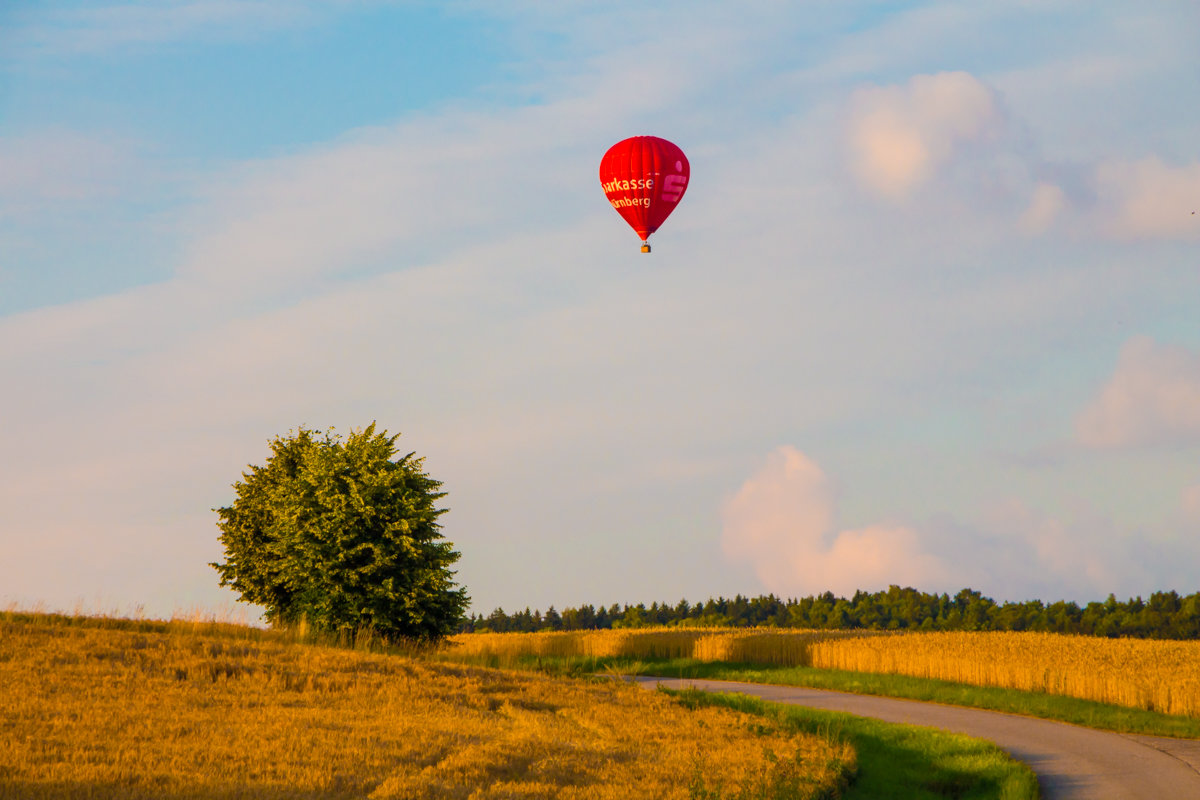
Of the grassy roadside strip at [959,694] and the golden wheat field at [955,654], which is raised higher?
the golden wheat field at [955,654]

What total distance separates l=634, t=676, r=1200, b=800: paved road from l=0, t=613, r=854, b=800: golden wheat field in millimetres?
4504

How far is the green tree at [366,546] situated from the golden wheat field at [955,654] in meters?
2.54

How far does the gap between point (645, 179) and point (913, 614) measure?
86771 mm

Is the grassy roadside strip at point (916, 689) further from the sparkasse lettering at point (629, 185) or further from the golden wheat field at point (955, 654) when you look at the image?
the sparkasse lettering at point (629, 185)

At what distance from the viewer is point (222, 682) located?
2852cm

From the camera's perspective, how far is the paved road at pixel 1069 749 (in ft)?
71.2

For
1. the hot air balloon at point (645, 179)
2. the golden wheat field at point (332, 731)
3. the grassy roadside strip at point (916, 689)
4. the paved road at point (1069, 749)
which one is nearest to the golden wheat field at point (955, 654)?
the grassy roadside strip at point (916, 689)

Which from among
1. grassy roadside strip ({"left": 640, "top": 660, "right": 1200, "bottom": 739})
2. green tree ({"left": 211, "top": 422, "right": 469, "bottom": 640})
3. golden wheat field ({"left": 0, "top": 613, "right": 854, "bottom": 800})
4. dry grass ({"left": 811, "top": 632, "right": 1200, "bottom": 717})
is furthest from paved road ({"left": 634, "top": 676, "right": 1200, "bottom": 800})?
green tree ({"left": 211, "top": 422, "right": 469, "bottom": 640})

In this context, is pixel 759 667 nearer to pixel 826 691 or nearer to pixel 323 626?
pixel 826 691

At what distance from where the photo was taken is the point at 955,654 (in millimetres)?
40062

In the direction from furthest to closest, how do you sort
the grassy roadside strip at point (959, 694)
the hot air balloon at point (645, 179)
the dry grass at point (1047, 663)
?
the hot air balloon at point (645, 179) < the dry grass at point (1047, 663) < the grassy roadside strip at point (959, 694)

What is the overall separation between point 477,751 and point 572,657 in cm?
2894

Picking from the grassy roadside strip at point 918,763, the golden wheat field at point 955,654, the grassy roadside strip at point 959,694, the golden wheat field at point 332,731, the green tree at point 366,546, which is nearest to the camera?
the golden wheat field at point 332,731

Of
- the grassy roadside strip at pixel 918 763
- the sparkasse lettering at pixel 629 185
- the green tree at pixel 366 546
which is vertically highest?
the sparkasse lettering at pixel 629 185
